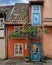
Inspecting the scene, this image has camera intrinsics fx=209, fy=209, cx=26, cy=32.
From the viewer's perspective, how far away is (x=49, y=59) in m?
24.5

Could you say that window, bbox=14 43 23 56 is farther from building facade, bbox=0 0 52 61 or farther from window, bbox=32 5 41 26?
window, bbox=32 5 41 26

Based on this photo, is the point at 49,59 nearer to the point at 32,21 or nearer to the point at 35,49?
the point at 35,49

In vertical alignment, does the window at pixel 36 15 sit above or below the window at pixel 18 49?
above

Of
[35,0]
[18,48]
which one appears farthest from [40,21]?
[18,48]

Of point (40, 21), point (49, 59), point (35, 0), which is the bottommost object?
point (49, 59)

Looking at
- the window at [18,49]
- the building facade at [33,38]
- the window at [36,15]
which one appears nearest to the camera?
the building facade at [33,38]

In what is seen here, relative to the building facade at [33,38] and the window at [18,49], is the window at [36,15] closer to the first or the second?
the building facade at [33,38]

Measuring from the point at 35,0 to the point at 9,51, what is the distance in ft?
22.8

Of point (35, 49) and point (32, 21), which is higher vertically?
point (32, 21)

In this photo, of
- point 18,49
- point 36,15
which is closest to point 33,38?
point 18,49

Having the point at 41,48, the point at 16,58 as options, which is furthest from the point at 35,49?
the point at 16,58

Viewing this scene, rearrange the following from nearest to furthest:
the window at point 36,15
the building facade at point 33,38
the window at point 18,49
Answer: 1. the building facade at point 33,38
2. the window at point 36,15
3. the window at point 18,49

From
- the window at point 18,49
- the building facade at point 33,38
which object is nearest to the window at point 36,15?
the building facade at point 33,38

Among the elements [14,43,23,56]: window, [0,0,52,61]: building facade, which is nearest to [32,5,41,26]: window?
[0,0,52,61]: building facade
